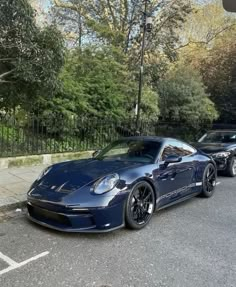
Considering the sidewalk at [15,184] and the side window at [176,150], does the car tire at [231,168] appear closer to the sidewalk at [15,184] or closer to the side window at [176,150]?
the side window at [176,150]

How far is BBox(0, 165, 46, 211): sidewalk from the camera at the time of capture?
547 cm

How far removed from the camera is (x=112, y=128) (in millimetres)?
10859

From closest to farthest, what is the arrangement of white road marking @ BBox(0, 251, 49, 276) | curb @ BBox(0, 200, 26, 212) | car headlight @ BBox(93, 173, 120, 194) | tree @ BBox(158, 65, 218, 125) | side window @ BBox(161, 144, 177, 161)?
1. white road marking @ BBox(0, 251, 49, 276)
2. car headlight @ BBox(93, 173, 120, 194)
3. curb @ BBox(0, 200, 26, 212)
4. side window @ BBox(161, 144, 177, 161)
5. tree @ BBox(158, 65, 218, 125)

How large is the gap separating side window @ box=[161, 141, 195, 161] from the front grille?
1914mm

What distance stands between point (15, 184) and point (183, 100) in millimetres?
9113

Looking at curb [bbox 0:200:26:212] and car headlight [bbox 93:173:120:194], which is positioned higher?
car headlight [bbox 93:173:120:194]

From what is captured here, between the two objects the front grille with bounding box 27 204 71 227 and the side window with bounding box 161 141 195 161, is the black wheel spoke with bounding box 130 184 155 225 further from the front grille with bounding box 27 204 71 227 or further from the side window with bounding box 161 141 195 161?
the front grille with bounding box 27 204 71 227

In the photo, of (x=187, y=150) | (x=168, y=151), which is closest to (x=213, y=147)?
(x=187, y=150)

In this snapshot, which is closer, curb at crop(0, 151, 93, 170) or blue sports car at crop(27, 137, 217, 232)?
blue sports car at crop(27, 137, 217, 232)

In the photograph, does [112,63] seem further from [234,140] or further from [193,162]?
[193,162]

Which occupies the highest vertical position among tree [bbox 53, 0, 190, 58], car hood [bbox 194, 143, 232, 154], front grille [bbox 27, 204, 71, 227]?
tree [bbox 53, 0, 190, 58]

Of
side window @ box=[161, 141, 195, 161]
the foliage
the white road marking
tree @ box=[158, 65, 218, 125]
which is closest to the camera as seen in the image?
the white road marking

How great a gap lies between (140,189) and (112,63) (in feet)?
25.0

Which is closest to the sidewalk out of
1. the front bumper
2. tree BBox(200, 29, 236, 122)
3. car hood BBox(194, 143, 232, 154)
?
the front bumper
